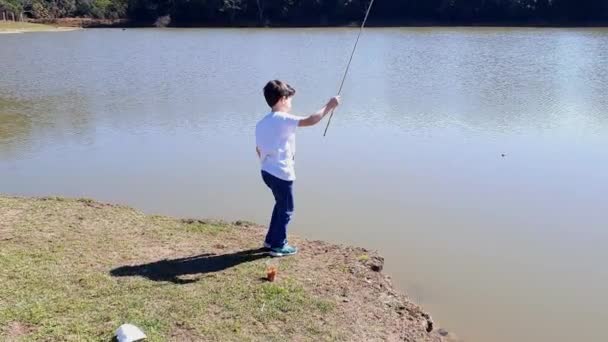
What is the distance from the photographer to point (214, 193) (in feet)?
25.4

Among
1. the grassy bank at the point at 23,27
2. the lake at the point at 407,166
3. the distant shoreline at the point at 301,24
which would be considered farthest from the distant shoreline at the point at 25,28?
the lake at the point at 407,166

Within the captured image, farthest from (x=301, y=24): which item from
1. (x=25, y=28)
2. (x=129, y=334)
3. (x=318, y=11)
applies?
(x=129, y=334)

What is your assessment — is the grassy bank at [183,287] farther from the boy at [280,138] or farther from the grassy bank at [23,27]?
the grassy bank at [23,27]

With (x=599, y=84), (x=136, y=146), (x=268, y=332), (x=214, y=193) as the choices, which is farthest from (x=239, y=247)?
(x=599, y=84)

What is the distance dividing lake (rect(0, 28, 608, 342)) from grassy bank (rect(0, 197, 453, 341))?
698 millimetres

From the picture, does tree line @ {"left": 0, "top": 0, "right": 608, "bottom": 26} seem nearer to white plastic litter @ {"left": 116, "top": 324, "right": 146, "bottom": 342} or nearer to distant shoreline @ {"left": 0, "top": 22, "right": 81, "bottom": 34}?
distant shoreline @ {"left": 0, "top": 22, "right": 81, "bottom": 34}

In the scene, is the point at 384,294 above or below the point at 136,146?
above

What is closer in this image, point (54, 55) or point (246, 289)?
point (246, 289)

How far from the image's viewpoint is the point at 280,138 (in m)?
4.71

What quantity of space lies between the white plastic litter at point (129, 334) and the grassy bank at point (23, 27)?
50325mm

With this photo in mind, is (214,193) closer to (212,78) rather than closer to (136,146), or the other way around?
(136,146)

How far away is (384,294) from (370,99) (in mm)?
9457

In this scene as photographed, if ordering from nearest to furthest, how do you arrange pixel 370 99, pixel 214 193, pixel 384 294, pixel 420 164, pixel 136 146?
pixel 384 294, pixel 214 193, pixel 420 164, pixel 136 146, pixel 370 99

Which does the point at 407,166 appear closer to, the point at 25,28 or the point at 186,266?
the point at 186,266
